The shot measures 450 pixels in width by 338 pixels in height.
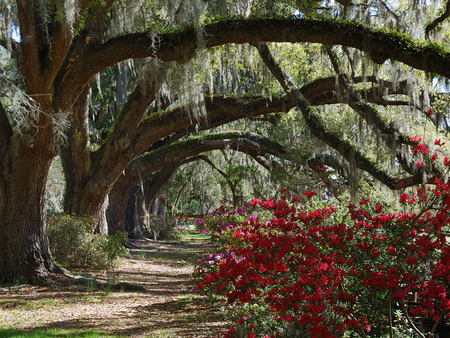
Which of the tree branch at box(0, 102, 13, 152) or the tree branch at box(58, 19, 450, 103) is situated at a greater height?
the tree branch at box(58, 19, 450, 103)

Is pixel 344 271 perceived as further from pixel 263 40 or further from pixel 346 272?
pixel 263 40

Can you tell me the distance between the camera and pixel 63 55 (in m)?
6.36

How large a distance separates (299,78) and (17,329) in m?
10.6

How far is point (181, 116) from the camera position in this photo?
1017 centimetres

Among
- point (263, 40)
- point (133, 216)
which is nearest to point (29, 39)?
point (263, 40)

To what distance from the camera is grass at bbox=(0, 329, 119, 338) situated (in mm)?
4820

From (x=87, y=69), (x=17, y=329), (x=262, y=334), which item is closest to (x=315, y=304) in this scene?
(x=262, y=334)

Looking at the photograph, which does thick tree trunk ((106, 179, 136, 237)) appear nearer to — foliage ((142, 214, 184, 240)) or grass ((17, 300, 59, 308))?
foliage ((142, 214, 184, 240))

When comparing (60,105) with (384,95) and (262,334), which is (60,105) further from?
(384,95)

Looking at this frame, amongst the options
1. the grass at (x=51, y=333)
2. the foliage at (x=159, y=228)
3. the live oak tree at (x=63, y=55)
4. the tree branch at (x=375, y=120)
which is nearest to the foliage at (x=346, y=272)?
the grass at (x=51, y=333)

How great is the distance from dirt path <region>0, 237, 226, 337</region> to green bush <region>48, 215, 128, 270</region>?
1.30m

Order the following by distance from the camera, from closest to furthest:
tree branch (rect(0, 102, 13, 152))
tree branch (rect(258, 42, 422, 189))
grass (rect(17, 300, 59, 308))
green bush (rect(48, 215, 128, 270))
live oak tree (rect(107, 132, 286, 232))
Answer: grass (rect(17, 300, 59, 308)), tree branch (rect(0, 102, 13, 152)), tree branch (rect(258, 42, 422, 189)), green bush (rect(48, 215, 128, 270)), live oak tree (rect(107, 132, 286, 232))

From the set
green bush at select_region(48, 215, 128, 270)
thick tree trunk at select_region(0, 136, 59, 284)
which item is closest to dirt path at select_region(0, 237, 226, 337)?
thick tree trunk at select_region(0, 136, 59, 284)

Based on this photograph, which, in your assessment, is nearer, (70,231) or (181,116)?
(70,231)
